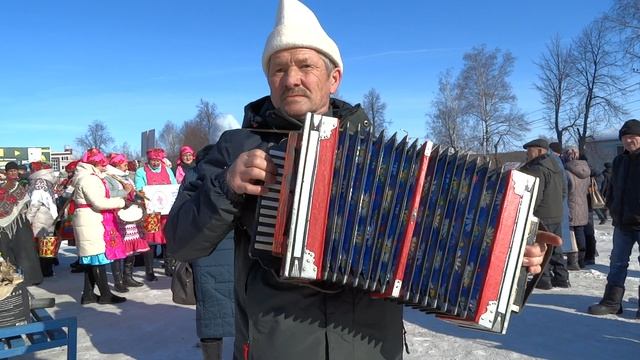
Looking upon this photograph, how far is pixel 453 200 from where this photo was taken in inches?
58.2

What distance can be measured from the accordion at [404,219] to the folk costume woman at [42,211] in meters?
7.52

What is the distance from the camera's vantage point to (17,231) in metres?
7.02

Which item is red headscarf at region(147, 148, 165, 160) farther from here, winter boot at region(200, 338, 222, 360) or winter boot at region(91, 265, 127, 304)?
winter boot at region(200, 338, 222, 360)

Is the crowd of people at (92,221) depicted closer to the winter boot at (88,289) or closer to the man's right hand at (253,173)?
the winter boot at (88,289)

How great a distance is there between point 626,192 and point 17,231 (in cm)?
785

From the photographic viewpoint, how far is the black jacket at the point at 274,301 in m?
1.46

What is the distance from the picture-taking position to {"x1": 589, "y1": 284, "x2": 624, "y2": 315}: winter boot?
4957 millimetres

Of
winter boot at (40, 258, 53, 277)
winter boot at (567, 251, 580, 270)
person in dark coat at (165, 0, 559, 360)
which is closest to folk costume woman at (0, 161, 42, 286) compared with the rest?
winter boot at (40, 258, 53, 277)

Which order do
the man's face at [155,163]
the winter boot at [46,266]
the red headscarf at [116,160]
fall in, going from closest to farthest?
the man's face at [155,163]
the red headscarf at [116,160]
the winter boot at [46,266]

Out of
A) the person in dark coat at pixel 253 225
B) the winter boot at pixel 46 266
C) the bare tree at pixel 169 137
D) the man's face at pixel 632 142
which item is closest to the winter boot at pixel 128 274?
the winter boot at pixel 46 266

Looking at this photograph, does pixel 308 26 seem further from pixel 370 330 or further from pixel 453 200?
pixel 370 330

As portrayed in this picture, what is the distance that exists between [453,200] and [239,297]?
0.78m

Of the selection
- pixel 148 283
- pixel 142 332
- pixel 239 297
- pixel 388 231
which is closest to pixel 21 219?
pixel 148 283

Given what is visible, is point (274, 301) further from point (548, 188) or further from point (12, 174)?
point (12, 174)
